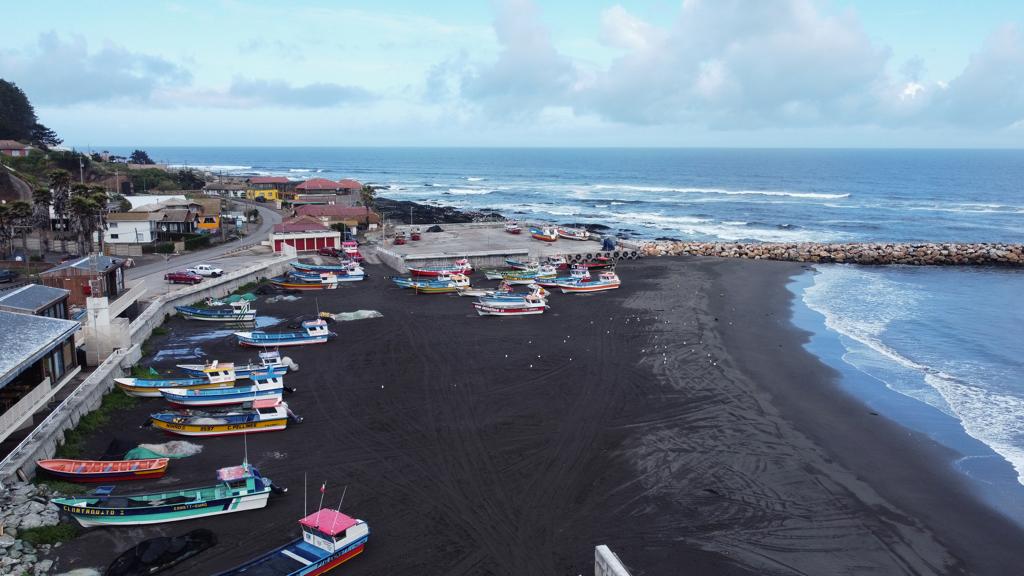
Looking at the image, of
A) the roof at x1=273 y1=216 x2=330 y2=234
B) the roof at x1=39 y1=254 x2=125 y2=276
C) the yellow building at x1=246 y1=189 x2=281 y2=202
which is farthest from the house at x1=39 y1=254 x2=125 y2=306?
the yellow building at x1=246 y1=189 x2=281 y2=202

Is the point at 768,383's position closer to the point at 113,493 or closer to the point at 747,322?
the point at 747,322

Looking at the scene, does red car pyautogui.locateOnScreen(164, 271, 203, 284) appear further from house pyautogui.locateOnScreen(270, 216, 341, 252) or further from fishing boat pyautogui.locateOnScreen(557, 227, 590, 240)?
fishing boat pyautogui.locateOnScreen(557, 227, 590, 240)

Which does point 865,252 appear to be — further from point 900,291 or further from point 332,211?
point 332,211

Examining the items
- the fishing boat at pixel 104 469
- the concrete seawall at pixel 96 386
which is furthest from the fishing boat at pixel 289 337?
the fishing boat at pixel 104 469

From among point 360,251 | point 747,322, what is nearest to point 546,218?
point 360,251

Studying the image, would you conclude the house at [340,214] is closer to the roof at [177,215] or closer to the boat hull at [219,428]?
the roof at [177,215]

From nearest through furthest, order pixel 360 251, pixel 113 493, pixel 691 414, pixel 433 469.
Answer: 1. pixel 113 493
2. pixel 433 469
3. pixel 691 414
4. pixel 360 251
